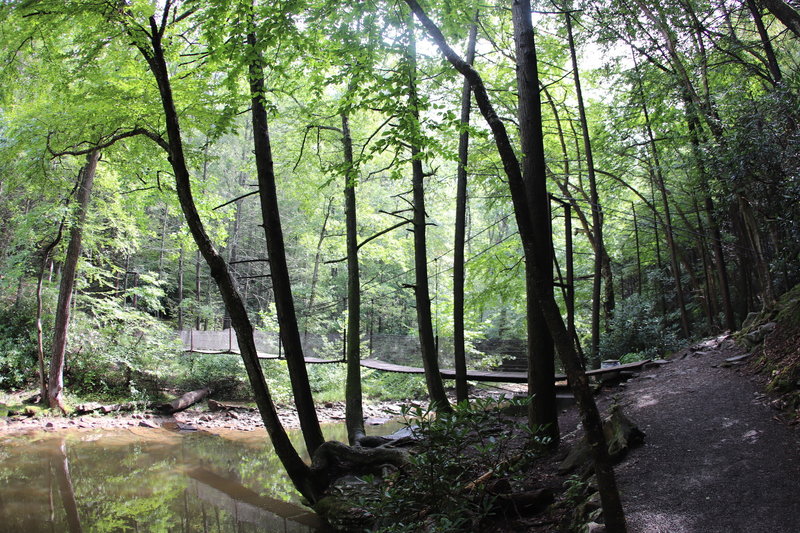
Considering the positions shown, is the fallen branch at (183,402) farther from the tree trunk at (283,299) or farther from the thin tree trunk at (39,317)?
the tree trunk at (283,299)

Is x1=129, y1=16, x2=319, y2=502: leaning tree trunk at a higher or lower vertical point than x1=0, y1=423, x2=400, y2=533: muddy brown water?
higher

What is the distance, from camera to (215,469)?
21.6ft

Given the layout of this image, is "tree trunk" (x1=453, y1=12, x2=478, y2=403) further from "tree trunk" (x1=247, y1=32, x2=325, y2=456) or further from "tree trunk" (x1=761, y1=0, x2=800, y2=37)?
"tree trunk" (x1=761, y1=0, x2=800, y2=37)

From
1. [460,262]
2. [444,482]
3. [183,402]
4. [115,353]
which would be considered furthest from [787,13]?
[115,353]

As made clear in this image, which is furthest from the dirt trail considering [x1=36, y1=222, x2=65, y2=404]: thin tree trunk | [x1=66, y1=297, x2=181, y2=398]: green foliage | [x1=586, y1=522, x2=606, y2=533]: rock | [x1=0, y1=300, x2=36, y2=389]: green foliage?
[x1=0, y1=300, x2=36, y2=389]: green foliage

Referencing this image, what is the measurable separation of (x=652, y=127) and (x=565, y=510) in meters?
7.37

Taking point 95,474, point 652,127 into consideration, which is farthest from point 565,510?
point 652,127

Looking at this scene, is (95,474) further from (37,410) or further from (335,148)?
(335,148)

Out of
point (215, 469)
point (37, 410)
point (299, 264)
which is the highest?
point (299, 264)

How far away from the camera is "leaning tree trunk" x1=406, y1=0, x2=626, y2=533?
2117 millimetres

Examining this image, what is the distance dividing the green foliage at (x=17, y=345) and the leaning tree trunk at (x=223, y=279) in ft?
25.1

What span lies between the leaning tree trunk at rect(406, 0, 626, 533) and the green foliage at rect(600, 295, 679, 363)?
6207mm

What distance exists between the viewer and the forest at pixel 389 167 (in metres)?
3.70

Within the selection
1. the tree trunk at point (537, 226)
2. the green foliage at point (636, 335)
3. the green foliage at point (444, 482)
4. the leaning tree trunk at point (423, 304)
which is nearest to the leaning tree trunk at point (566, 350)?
the green foliage at point (444, 482)
